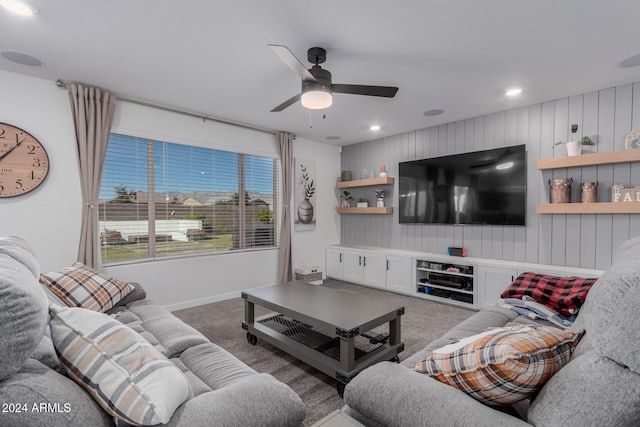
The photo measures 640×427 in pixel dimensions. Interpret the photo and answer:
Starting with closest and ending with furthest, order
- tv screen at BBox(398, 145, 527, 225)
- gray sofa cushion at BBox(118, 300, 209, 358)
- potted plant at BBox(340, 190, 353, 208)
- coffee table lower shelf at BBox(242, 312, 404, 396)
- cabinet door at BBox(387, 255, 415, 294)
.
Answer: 1. gray sofa cushion at BBox(118, 300, 209, 358)
2. coffee table lower shelf at BBox(242, 312, 404, 396)
3. tv screen at BBox(398, 145, 527, 225)
4. cabinet door at BBox(387, 255, 415, 294)
5. potted plant at BBox(340, 190, 353, 208)

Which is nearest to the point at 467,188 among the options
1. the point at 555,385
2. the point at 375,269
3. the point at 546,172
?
the point at 546,172

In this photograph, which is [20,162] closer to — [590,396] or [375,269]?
[590,396]

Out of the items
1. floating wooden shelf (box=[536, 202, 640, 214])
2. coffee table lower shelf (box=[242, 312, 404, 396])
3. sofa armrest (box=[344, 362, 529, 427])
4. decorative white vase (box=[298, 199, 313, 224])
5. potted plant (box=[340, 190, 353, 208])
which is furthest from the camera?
potted plant (box=[340, 190, 353, 208])

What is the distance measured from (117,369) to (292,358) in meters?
1.80

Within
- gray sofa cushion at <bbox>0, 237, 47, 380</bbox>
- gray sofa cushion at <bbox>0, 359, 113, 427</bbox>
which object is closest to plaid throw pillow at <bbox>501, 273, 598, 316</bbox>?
gray sofa cushion at <bbox>0, 359, 113, 427</bbox>

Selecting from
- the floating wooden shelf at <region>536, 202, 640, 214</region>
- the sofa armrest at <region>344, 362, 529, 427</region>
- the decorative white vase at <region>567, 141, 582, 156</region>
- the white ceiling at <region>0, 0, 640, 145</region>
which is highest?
the white ceiling at <region>0, 0, 640, 145</region>

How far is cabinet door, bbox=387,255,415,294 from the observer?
4320 mm

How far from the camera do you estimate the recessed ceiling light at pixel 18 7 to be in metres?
1.82

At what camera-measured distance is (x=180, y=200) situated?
386 centimetres

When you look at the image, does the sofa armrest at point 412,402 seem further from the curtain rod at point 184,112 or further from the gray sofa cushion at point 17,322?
the curtain rod at point 184,112

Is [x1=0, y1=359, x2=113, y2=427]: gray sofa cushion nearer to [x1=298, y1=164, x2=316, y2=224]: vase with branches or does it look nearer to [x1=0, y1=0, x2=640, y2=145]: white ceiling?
[x1=0, y1=0, x2=640, y2=145]: white ceiling

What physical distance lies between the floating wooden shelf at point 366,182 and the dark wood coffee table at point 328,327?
8.31ft

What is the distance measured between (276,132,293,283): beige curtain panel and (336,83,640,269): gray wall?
1.80 meters

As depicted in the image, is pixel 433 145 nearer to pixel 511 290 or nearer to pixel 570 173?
pixel 570 173
